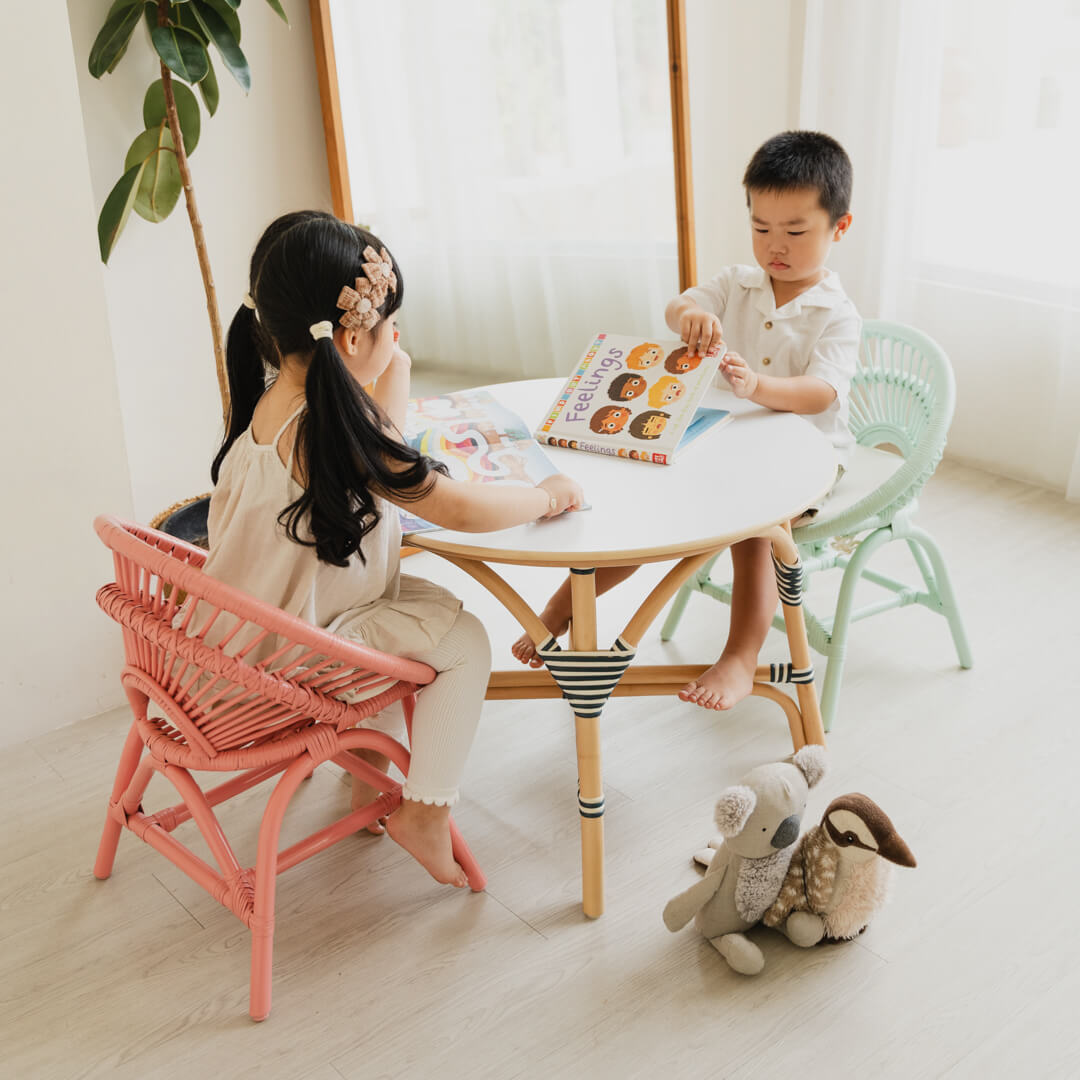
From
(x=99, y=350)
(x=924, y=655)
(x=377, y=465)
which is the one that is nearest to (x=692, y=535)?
(x=377, y=465)

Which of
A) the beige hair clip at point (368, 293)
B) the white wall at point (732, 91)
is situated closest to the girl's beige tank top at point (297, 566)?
the beige hair clip at point (368, 293)

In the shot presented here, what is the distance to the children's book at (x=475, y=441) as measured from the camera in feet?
5.32

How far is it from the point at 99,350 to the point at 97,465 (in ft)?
0.69

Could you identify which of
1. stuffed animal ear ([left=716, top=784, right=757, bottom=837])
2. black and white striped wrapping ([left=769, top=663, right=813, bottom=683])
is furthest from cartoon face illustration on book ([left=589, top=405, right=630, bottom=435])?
stuffed animal ear ([left=716, top=784, right=757, bottom=837])

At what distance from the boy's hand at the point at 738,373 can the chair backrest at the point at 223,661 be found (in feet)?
2.31

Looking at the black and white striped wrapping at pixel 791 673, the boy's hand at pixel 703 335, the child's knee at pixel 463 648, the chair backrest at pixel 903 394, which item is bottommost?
the black and white striped wrapping at pixel 791 673

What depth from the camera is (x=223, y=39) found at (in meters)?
2.27

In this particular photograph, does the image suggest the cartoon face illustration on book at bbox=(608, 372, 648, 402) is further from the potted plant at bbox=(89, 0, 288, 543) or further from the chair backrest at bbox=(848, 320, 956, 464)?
the potted plant at bbox=(89, 0, 288, 543)

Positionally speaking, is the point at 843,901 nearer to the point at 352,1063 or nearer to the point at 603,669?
the point at 603,669

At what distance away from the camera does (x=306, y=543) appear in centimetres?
139

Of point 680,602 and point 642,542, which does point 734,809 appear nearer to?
point 642,542

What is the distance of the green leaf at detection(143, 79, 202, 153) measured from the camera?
2.31m

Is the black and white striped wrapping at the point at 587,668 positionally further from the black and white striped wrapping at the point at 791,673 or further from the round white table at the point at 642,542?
the black and white striped wrapping at the point at 791,673

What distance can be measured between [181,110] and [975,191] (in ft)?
6.47
